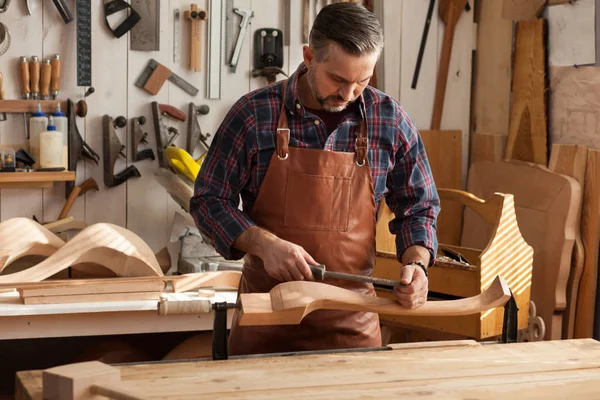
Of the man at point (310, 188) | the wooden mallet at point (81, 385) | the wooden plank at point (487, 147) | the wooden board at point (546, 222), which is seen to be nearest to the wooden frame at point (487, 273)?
the wooden board at point (546, 222)

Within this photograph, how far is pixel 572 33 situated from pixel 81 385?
292 cm

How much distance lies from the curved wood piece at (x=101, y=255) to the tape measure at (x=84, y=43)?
0.88m

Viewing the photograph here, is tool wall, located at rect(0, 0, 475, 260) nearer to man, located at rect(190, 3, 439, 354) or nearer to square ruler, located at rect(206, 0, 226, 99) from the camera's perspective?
square ruler, located at rect(206, 0, 226, 99)

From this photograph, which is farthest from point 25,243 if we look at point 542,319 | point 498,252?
point 542,319

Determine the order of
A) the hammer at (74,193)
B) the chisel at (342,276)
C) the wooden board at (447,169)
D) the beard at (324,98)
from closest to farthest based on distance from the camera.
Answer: the chisel at (342,276) < the beard at (324,98) < the hammer at (74,193) < the wooden board at (447,169)

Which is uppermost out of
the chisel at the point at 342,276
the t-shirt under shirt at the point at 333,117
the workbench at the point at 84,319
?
the t-shirt under shirt at the point at 333,117

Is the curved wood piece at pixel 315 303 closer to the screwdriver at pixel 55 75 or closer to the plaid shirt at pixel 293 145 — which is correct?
the plaid shirt at pixel 293 145

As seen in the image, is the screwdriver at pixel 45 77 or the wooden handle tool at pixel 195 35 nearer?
the screwdriver at pixel 45 77

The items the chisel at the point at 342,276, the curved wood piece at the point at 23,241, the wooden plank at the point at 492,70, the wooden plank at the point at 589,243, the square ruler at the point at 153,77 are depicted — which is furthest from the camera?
the wooden plank at the point at 492,70

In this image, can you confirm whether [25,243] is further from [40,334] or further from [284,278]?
[284,278]

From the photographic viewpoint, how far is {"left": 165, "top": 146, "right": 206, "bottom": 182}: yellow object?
3730 millimetres

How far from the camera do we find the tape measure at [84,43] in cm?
383

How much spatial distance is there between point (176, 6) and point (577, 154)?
1.91m

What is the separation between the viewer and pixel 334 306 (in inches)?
85.3
